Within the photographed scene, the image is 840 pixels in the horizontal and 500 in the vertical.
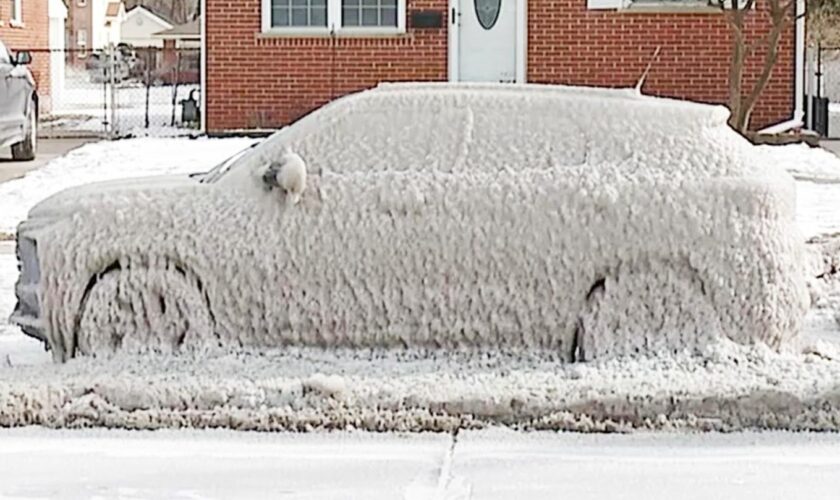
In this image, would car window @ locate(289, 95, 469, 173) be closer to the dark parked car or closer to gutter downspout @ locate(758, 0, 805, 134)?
the dark parked car

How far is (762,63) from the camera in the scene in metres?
21.1

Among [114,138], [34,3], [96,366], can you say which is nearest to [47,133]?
[114,138]

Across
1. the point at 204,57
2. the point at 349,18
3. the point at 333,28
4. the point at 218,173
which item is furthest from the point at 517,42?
the point at 218,173

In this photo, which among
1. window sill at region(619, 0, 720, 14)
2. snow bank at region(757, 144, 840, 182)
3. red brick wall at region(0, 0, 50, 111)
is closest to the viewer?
snow bank at region(757, 144, 840, 182)

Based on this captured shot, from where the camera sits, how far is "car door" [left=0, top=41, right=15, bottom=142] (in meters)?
18.3

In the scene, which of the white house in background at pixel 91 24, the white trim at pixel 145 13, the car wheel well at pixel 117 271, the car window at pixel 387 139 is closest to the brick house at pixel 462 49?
the car window at pixel 387 139

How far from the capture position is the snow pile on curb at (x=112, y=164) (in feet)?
51.5

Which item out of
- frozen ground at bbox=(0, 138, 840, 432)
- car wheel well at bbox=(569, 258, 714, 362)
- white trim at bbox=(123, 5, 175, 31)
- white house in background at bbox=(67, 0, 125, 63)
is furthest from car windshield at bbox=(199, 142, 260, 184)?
white house in background at bbox=(67, 0, 125, 63)

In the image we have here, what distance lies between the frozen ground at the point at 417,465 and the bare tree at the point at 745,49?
1395 centimetres

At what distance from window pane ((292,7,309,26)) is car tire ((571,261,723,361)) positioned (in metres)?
15.4

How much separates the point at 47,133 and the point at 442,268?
19.7m

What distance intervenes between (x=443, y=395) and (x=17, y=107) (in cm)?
1390

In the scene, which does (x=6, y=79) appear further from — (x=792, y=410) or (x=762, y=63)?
(x=792, y=410)

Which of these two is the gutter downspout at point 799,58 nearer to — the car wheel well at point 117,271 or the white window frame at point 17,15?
the white window frame at point 17,15
